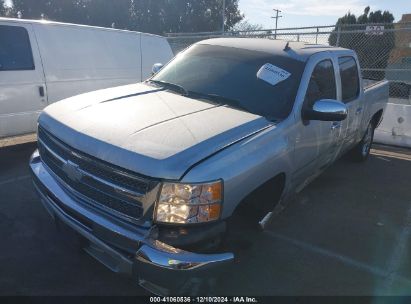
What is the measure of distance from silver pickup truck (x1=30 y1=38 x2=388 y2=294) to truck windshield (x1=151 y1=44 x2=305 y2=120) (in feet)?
0.04

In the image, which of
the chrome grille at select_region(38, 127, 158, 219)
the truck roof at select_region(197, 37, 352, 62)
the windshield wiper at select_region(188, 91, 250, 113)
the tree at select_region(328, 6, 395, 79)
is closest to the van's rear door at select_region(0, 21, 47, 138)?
the truck roof at select_region(197, 37, 352, 62)

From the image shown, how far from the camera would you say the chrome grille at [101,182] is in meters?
2.49

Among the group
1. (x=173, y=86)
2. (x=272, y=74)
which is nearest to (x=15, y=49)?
(x=173, y=86)

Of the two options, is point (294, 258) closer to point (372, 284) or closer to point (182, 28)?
point (372, 284)

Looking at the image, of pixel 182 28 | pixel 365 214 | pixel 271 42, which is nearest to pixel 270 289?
pixel 365 214

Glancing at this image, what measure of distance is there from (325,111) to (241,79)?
82 cm

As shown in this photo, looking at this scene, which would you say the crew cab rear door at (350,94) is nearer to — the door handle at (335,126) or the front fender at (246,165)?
the door handle at (335,126)

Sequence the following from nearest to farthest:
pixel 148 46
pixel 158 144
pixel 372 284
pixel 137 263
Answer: pixel 137 263
pixel 158 144
pixel 372 284
pixel 148 46

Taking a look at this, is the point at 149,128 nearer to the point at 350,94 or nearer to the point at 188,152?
the point at 188,152

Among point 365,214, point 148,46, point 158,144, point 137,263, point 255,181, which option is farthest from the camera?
point 148,46

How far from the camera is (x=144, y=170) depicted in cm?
→ 241

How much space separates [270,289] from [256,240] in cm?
77

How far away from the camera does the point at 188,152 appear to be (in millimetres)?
2516

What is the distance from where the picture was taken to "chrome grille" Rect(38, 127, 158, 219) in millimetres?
2488
